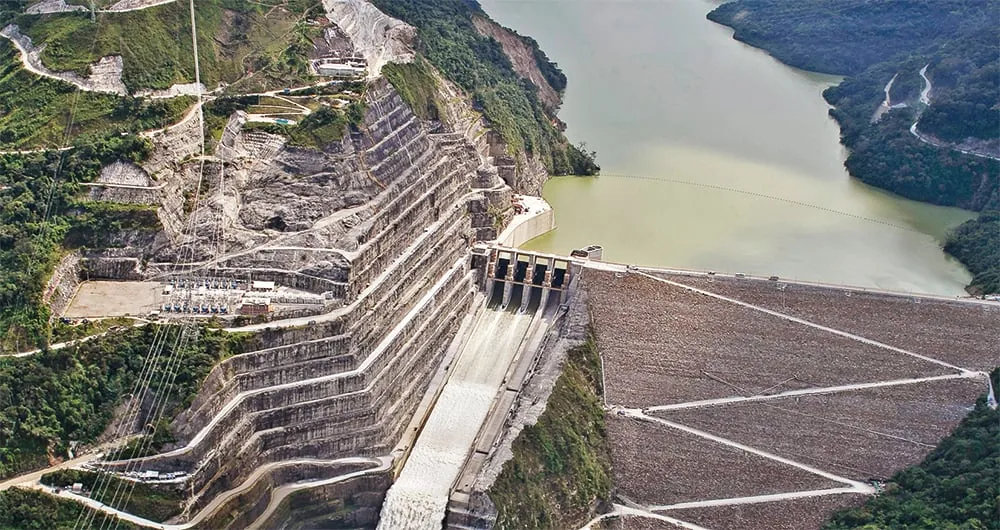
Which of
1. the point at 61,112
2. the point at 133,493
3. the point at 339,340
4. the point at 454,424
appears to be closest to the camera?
the point at 133,493

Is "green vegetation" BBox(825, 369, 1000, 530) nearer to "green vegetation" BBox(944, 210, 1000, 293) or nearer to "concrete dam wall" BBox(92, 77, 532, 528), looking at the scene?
"green vegetation" BBox(944, 210, 1000, 293)

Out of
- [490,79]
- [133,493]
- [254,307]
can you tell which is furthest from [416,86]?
[133,493]

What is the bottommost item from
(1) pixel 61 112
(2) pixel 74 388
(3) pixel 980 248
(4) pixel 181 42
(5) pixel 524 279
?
(2) pixel 74 388

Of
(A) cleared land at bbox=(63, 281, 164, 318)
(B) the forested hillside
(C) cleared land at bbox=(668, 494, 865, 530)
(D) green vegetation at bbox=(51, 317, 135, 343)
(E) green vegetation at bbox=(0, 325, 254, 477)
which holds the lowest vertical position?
(C) cleared land at bbox=(668, 494, 865, 530)

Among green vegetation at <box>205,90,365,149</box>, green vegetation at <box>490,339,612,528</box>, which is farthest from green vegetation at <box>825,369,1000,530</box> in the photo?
green vegetation at <box>205,90,365,149</box>

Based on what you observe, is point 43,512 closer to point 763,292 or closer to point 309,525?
point 309,525

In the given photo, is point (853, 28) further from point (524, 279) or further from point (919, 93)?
point (524, 279)
